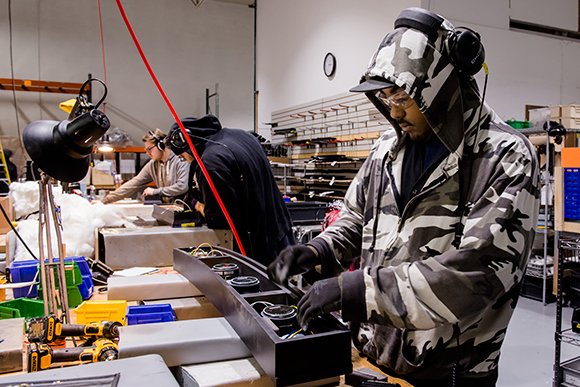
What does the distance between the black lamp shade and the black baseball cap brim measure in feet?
2.26

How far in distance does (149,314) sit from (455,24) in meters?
4.64

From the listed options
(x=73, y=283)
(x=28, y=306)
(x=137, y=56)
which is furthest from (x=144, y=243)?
(x=137, y=56)

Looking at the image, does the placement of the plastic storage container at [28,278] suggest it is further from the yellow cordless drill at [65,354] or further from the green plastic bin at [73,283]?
the yellow cordless drill at [65,354]

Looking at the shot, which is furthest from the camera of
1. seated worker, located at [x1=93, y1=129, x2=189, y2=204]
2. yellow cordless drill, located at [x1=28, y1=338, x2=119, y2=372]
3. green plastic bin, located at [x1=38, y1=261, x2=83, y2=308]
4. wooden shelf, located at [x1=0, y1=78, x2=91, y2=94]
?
wooden shelf, located at [x1=0, y1=78, x2=91, y2=94]

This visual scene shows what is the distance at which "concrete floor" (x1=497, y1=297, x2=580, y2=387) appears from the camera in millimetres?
2598

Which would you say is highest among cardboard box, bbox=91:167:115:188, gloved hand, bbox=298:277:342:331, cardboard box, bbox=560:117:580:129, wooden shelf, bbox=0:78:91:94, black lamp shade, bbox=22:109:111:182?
wooden shelf, bbox=0:78:91:94

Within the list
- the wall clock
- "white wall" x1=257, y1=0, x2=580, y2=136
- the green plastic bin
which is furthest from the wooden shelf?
the green plastic bin

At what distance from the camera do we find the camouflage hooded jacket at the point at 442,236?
0.83 metres

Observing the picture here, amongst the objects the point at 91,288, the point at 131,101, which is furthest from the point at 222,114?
the point at 91,288

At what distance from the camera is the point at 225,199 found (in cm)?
216

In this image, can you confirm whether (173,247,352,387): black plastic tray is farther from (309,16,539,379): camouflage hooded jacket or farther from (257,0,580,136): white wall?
(257,0,580,136): white wall

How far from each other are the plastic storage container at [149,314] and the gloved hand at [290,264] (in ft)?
1.08

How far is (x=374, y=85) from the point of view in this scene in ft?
3.33

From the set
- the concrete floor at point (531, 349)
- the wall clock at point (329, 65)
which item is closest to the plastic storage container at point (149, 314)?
the concrete floor at point (531, 349)
